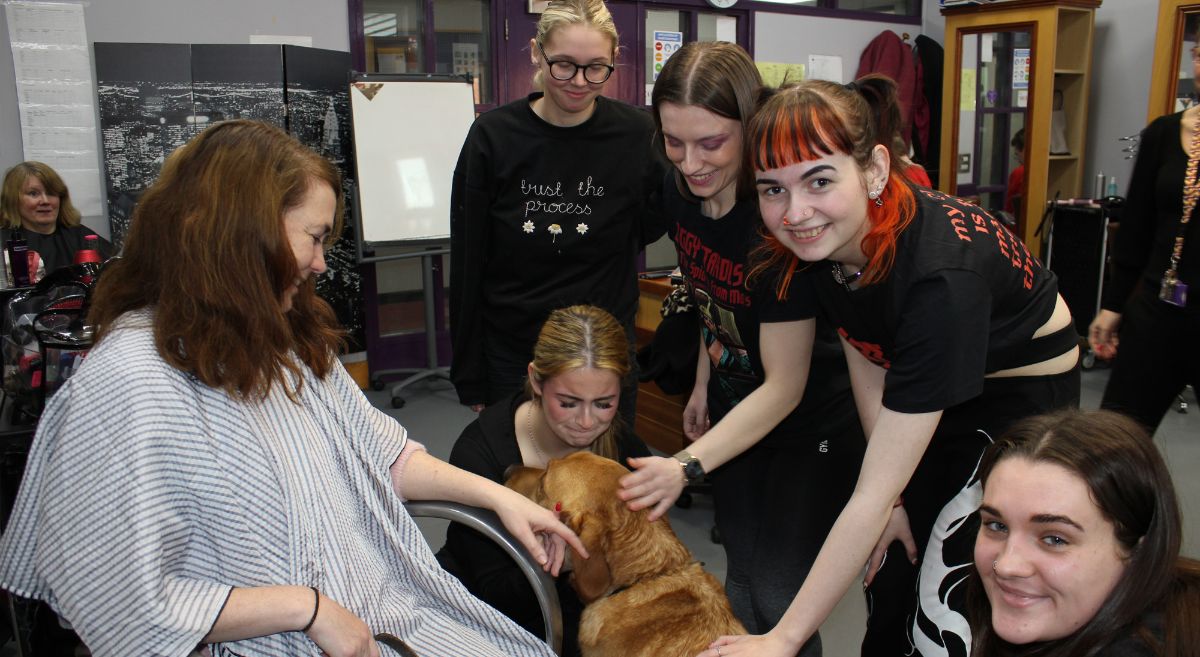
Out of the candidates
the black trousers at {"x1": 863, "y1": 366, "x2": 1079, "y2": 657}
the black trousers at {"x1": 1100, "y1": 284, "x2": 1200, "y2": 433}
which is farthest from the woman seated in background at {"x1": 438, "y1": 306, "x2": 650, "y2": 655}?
the black trousers at {"x1": 1100, "y1": 284, "x2": 1200, "y2": 433}

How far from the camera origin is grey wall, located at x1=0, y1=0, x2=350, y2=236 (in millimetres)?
4648

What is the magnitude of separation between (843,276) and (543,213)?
3.26ft

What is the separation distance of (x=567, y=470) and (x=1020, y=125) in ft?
20.0

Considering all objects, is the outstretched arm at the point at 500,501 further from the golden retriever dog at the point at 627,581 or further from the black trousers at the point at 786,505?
the black trousers at the point at 786,505

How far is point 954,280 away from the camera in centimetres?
132

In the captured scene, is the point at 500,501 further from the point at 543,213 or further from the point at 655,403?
the point at 655,403

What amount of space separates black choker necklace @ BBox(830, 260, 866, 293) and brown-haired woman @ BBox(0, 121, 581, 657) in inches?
32.3

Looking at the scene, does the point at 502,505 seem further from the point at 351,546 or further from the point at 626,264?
the point at 626,264

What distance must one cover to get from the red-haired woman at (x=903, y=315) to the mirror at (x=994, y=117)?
5.63 meters

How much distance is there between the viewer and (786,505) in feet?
6.13

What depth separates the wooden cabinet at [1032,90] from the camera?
643 centimetres

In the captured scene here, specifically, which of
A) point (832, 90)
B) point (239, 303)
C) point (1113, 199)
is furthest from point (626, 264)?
point (1113, 199)

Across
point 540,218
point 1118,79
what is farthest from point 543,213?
point 1118,79

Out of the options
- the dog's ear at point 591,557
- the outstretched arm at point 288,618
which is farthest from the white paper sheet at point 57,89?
the outstretched arm at point 288,618
